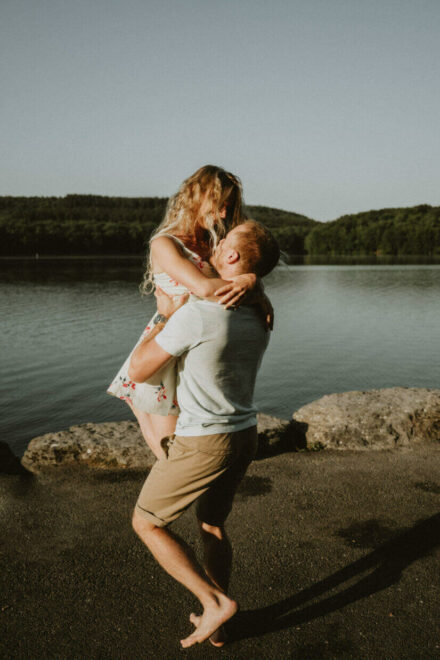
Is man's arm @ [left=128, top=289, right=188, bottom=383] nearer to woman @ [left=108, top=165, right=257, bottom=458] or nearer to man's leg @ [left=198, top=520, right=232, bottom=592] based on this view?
woman @ [left=108, top=165, right=257, bottom=458]

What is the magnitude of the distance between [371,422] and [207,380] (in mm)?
3963

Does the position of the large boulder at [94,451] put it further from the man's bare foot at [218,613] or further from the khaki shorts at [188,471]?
the khaki shorts at [188,471]

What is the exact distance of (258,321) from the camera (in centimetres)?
238

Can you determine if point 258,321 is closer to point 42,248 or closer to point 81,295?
point 81,295

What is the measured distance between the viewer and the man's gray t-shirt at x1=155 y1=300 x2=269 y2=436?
7.31 ft

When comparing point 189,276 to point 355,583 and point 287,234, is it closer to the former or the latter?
point 355,583

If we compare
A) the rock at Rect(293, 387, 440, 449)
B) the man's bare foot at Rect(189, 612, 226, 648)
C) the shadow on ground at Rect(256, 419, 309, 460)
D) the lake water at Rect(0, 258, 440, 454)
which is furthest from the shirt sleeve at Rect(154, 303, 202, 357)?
the lake water at Rect(0, 258, 440, 454)

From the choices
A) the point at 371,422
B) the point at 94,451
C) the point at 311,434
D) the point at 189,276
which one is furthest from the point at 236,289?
the point at 371,422

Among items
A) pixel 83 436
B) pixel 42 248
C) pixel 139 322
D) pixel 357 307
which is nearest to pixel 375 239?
pixel 42 248

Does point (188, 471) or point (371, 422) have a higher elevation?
point (188, 471)

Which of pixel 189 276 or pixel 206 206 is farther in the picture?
pixel 206 206

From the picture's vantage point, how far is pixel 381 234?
128m

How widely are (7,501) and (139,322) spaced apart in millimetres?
19585

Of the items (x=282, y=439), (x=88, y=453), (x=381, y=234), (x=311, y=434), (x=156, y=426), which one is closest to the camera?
(x=156, y=426)
